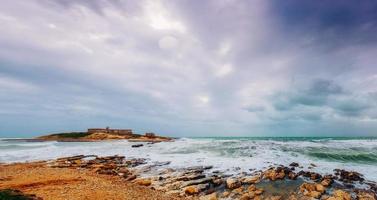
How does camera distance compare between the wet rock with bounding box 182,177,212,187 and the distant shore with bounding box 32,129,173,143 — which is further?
the distant shore with bounding box 32,129,173,143

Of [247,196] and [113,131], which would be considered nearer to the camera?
[247,196]

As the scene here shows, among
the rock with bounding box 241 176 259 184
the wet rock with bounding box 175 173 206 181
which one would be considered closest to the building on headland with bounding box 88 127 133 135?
the wet rock with bounding box 175 173 206 181

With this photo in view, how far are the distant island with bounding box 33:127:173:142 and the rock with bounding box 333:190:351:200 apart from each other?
2799 inches

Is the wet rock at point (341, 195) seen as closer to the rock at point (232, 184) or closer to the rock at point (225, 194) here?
the rock at point (232, 184)

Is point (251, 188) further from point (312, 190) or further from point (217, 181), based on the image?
point (312, 190)

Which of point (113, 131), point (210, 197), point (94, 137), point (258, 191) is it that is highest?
point (113, 131)

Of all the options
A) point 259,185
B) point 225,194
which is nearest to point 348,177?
point 259,185

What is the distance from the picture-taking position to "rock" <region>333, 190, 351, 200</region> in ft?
39.1

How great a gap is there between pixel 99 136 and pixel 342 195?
83.7 m

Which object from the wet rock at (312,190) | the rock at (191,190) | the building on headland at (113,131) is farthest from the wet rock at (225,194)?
the building on headland at (113,131)

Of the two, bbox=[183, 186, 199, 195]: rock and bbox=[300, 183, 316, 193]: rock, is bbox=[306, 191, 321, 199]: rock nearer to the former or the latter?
bbox=[300, 183, 316, 193]: rock

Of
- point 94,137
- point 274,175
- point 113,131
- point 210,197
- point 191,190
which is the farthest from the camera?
point 113,131

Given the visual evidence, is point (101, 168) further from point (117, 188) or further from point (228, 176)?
point (228, 176)

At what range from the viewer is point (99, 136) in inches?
3425
